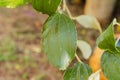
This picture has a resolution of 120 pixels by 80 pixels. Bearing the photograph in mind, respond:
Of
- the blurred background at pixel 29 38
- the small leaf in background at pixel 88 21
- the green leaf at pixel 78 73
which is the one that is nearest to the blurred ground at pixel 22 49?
the blurred background at pixel 29 38

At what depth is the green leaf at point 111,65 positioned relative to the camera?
50 centimetres

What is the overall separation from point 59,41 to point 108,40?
0.08m

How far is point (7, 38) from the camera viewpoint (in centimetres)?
212

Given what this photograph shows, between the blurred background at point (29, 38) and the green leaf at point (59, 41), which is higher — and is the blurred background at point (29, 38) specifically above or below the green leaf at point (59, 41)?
below

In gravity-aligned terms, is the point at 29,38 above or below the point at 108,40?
below

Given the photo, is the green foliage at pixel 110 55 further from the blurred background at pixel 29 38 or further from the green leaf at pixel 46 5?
the blurred background at pixel 29 38

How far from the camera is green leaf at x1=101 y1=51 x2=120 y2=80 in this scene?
50 cm

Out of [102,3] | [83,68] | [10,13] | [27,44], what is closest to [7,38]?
[27,44]

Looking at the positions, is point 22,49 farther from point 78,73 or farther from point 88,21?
point 78,73

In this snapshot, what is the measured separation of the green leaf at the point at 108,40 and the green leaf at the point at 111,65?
0.05ft

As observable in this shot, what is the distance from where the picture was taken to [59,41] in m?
0.53

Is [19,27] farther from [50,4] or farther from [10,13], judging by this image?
[50,4]

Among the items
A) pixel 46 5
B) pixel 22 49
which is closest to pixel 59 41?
pixel 46 5

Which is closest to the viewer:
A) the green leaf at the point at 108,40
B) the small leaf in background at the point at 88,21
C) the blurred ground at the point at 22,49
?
the green leaf at the point at 108,40
